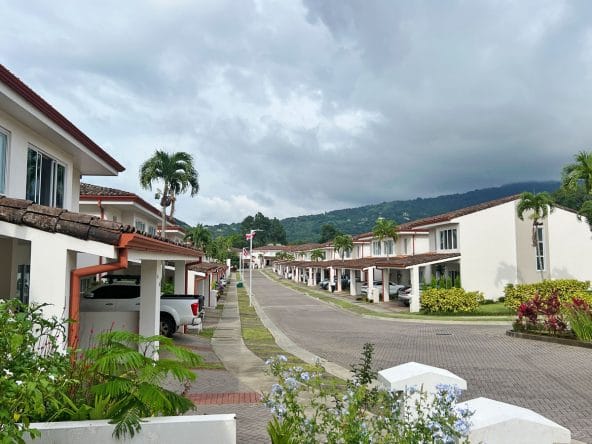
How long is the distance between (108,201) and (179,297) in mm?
7069

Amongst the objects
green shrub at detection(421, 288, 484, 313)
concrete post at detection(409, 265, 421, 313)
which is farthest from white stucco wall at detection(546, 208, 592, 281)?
concrete post at detection(409, 265, 421, 313)

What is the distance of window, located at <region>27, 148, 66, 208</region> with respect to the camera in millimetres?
11625

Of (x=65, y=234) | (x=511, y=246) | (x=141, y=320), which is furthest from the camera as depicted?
(x=511, y=246)

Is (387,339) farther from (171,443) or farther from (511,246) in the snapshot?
(511,246)

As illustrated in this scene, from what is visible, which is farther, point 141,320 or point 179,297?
point 179,297

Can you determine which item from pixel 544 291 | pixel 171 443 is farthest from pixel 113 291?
pixel 544 291

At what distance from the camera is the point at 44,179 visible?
12.5m

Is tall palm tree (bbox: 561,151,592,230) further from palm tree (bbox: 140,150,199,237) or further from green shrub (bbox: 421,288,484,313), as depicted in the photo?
palm tree (bbox: 140,150,199,237)

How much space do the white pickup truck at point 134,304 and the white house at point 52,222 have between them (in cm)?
234

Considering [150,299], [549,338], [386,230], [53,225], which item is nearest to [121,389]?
[53,225]

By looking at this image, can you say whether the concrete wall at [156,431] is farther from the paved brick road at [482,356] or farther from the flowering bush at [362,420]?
the paved brick road at [482,356]

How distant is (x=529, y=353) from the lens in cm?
1530

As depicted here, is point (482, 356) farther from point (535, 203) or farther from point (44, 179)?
point (535, 203)

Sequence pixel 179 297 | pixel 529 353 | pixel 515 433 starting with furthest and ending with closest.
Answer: pixel 179 297
pixel 529 353
pixel 515 433
